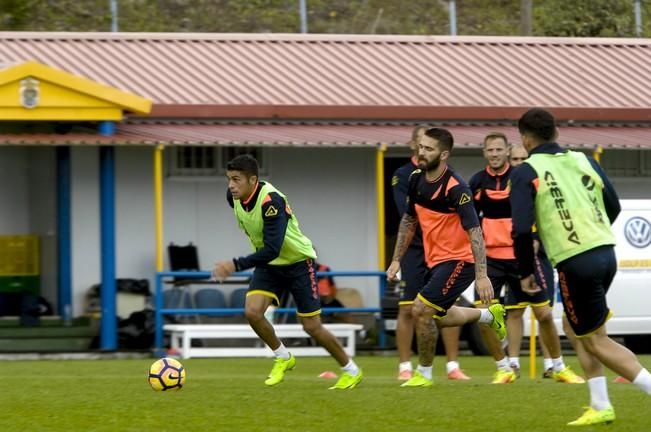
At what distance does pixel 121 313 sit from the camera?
65.2 ft

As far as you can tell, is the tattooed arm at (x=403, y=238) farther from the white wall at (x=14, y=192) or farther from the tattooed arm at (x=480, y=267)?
the white wall at (x=14, y=192)

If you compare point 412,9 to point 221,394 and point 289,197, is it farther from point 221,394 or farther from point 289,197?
point 221,394

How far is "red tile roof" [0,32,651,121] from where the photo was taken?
20.8 metres

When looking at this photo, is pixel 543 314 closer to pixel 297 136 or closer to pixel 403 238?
pixel 403 238

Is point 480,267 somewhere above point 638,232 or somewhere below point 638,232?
below

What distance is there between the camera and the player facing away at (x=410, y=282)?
499 inches

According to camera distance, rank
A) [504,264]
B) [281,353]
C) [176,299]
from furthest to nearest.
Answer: [176,299] < [504,264] < [281,353]

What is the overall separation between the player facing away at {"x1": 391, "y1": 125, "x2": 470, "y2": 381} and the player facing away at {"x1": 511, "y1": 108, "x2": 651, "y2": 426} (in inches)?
141

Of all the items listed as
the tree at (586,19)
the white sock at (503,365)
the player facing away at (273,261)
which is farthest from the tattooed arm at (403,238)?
the tree at (586,19)

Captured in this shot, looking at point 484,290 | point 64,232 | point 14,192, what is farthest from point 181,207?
point 484,290

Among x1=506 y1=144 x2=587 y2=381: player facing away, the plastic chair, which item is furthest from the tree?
x1=506 y1=144 x2=587 y2=381: player facing away

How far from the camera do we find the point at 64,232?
2048cm

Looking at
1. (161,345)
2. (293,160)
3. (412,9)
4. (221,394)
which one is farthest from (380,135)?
(412,9)

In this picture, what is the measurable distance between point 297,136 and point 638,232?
15.1 ft
